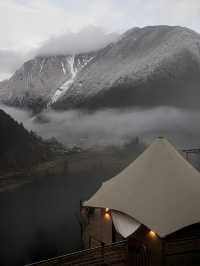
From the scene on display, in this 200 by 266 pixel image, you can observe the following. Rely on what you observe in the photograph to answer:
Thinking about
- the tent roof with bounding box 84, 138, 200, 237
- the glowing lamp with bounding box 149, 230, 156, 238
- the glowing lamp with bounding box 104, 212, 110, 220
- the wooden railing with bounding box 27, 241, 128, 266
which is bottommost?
the wooden railing with bounding box 27, 241, 128, 266

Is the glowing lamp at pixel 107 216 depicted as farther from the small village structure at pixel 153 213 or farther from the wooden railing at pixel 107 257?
the wooden railing at pixel 107 257

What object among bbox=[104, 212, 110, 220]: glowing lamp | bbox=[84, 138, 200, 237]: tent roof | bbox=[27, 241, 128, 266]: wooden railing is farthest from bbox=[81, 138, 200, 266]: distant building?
bbox=[104, 212, 110, 220]: glowing lamp

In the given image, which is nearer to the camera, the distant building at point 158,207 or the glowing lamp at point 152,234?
the distant building at point 158,207

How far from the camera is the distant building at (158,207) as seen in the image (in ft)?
37.7

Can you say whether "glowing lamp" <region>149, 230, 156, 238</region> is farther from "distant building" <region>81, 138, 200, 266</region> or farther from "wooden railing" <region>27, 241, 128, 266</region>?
"wooden railing" <region>27, 241, 128, 266</region>

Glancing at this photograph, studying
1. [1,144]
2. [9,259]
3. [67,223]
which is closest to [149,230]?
[9,259]

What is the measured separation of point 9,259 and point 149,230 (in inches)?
1317

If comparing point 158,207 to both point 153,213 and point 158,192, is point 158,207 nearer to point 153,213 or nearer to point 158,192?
point 153,213

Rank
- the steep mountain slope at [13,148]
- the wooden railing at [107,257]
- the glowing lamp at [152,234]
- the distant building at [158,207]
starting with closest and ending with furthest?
the distant building at [158,207]
the glowing lamp at [152,234]
the wooden railing at [107,257]
the steep mountain slope at [13,148]

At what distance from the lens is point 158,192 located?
40.2 feet

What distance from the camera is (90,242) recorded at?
1673 cm

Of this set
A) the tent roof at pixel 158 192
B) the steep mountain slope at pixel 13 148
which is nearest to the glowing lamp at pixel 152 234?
the tent roof at pixel 158 192

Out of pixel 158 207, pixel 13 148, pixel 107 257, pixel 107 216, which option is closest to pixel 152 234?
pixel 158 207

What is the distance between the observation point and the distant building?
11484mm
